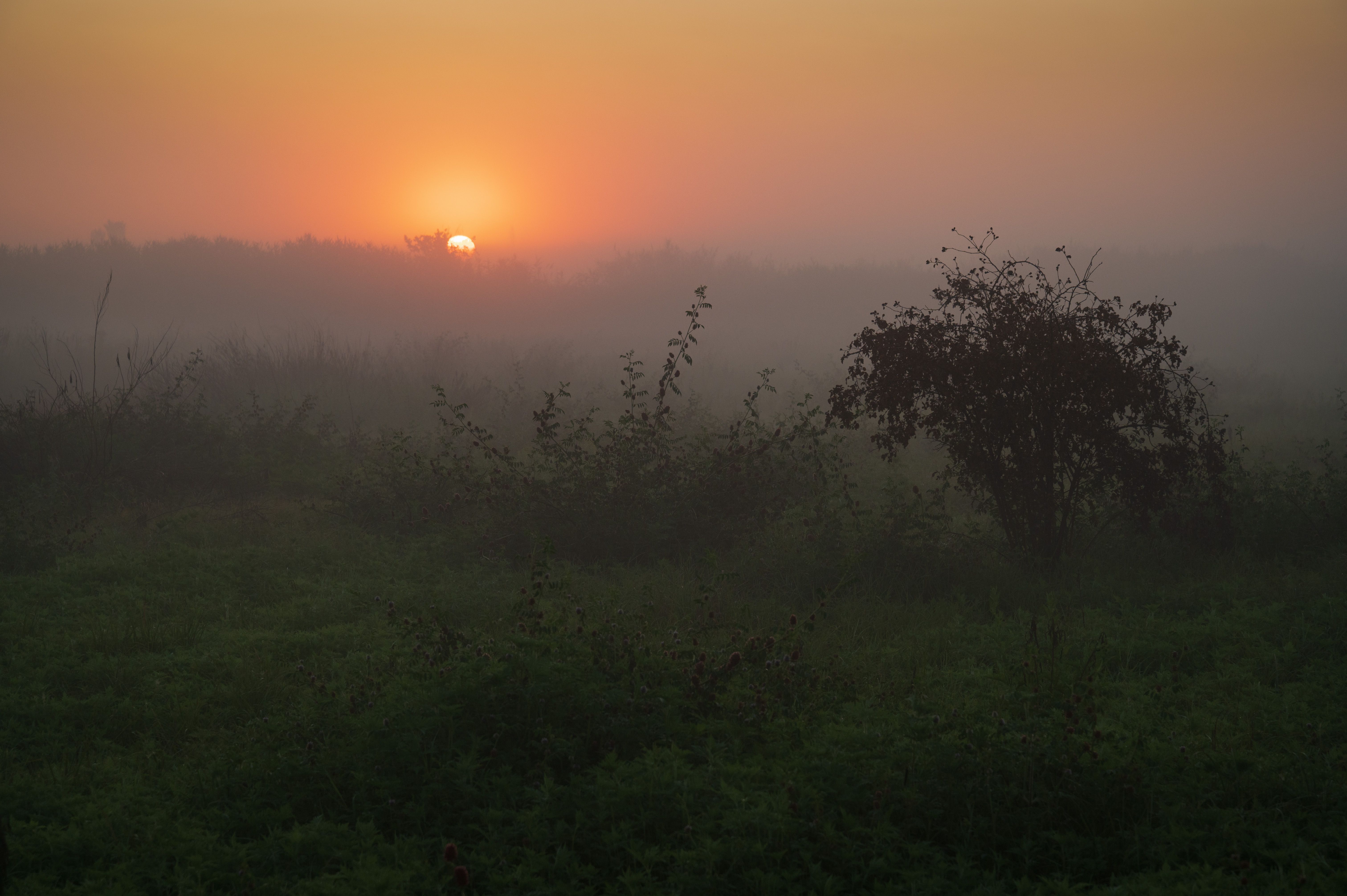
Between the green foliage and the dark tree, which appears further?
the green foliage

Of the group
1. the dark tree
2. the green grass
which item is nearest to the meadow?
the green grass

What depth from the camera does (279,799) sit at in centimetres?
353

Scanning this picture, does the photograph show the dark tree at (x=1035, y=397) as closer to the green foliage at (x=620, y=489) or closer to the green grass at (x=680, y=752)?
the green foliage at (x=620, y=489)

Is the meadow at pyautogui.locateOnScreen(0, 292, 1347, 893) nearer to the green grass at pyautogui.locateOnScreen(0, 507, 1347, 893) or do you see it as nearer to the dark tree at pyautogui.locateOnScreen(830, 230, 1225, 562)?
the green grass at pyautogui.locateOnScreen(0, 507, 1347, 893)

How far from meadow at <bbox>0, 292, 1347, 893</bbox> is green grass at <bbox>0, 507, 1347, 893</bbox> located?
20 millimetres

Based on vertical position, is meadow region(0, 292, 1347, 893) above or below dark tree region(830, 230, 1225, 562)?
below

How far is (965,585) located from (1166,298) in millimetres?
34566

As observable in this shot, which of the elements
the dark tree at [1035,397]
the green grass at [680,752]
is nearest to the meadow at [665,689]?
the green grass at [680,752]

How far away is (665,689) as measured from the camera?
3.98 meters

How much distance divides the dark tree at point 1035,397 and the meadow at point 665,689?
0.48 metres

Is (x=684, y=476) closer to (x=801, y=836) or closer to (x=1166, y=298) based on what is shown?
(x=801, y=836)

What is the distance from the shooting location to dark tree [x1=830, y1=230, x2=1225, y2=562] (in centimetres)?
695

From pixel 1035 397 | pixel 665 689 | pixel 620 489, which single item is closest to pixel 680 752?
pixel 665 689

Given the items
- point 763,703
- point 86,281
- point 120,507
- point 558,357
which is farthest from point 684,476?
point 86,281
